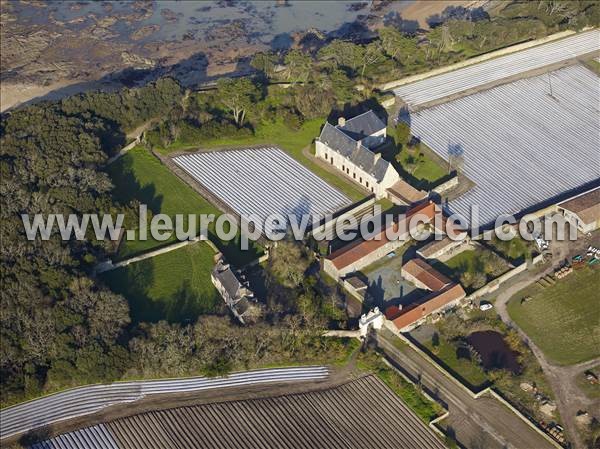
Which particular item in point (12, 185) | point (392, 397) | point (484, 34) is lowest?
point (392, 397)

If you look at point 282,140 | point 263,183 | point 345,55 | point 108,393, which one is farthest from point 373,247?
point 345,55

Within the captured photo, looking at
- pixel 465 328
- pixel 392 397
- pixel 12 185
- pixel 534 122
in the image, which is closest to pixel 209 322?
pixel 392 397

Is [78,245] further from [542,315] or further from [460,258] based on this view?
[542,315]

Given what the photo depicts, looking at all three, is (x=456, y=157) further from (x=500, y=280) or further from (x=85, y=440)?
(x=85, y=440)

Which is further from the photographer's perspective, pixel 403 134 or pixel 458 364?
pixel 403 134

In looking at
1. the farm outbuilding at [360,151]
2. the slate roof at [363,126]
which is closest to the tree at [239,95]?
the farm outbuilding at [360,151]

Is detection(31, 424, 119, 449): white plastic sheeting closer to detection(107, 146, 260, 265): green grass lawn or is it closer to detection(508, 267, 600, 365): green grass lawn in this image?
detection(107, 146, 260, 265): green grass lawn

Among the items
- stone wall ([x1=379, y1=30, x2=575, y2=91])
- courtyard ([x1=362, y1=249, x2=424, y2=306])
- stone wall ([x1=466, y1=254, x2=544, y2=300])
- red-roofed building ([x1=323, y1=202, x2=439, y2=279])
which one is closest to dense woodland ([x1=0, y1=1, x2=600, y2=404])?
stone wall ([x1=379, y1=30, x2=575, y2=91])
